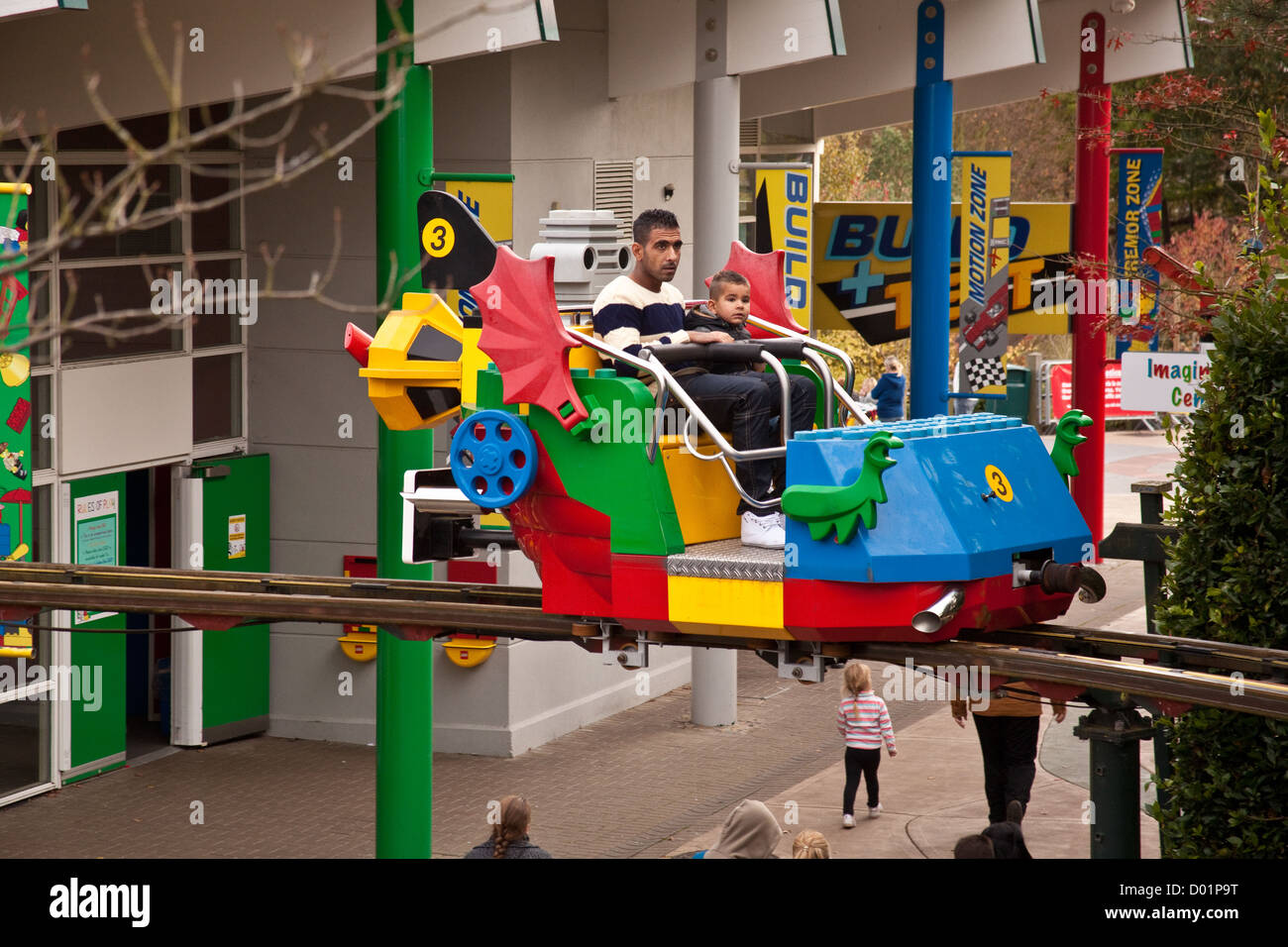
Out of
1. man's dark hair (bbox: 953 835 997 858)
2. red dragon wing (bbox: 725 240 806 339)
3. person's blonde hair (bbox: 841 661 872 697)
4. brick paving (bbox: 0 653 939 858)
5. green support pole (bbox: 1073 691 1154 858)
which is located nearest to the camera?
green support pole (bbox: 1073 691 1154 858)

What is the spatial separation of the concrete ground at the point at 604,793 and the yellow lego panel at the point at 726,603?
4980 mm

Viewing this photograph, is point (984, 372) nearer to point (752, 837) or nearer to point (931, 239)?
point (931, 239)

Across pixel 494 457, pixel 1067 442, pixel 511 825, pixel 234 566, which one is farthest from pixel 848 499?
pixel 234 566

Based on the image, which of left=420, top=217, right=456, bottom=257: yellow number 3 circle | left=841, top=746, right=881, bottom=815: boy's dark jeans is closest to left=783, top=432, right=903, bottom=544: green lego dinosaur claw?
left=420, top=217, right=456, bottom=257: yellow number 3 circle

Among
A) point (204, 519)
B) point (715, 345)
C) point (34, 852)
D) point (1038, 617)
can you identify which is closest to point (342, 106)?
point (204, 519)

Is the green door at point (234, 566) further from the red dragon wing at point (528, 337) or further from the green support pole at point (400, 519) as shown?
the red dragon wing at point (528, 337)

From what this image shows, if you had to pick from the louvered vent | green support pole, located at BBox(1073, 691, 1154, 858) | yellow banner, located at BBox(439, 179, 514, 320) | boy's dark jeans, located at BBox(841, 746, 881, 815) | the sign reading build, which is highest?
the louvered vent

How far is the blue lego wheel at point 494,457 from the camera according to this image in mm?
7703

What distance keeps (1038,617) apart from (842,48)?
7.89m

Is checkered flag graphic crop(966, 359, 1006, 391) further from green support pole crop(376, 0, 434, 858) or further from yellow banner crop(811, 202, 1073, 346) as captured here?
green support pole crop(376, 0, 434, 858)

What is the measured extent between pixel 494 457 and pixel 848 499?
1712 mm

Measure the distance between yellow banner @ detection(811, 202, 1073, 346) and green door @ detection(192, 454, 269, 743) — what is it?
7.75 m

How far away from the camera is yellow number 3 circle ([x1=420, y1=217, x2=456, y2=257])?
349 inches

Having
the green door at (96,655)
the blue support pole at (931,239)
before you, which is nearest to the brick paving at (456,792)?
the green door at (96,655)
